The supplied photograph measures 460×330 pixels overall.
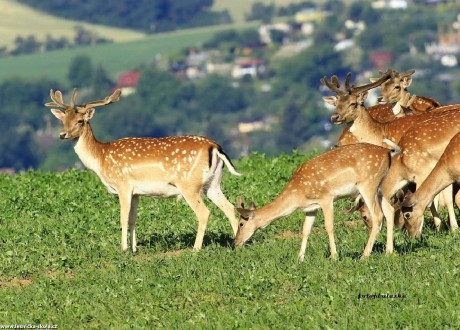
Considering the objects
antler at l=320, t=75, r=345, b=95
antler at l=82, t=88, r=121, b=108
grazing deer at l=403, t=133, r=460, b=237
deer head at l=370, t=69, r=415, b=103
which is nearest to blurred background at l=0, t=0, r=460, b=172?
deer head at l=370, t=69, r=415, b=103

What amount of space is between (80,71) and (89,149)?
170 meters

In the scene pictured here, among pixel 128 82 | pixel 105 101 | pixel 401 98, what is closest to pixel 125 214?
pixel 105 101

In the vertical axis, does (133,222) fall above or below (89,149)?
below

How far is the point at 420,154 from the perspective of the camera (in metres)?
15.9

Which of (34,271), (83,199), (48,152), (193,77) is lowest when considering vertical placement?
(193,77)

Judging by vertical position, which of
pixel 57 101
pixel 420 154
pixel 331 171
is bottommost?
pixel 420 154

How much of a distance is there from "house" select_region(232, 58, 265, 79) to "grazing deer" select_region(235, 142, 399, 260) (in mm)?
178441

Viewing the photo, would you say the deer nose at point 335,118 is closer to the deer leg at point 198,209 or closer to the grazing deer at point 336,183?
the grazing deer at point 336,183

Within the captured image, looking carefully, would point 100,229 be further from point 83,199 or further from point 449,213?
point 449,213

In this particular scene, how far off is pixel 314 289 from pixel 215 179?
147 inches

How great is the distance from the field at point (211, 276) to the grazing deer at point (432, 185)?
0.26m

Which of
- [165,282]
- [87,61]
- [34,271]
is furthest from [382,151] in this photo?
[87,61]

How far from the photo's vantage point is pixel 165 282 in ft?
45.0

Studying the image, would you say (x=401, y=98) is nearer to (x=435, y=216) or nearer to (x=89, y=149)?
(x=435, y=216)
